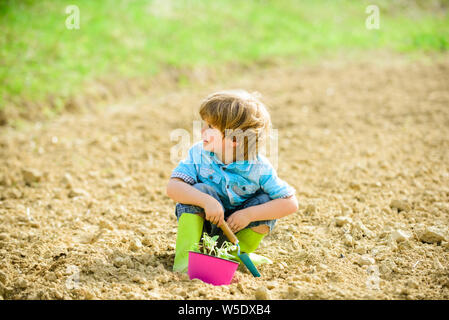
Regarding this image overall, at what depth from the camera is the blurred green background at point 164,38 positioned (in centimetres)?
575

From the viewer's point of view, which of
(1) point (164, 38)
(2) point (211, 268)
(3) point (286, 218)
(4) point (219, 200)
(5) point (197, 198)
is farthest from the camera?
(1) point (164, 38)

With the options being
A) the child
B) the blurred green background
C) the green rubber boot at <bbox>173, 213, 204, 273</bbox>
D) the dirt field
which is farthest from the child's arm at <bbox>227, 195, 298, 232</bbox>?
the blurred green background

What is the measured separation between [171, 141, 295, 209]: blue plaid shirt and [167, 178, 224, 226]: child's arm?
67 mm

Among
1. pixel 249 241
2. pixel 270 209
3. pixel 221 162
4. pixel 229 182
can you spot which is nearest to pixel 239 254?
pixel 249 241

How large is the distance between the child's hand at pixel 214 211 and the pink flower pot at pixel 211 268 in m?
0.19

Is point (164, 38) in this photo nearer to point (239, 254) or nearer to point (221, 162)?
point (221, 162)

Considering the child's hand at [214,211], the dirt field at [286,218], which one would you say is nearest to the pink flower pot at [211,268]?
the dirt field at [286,218]

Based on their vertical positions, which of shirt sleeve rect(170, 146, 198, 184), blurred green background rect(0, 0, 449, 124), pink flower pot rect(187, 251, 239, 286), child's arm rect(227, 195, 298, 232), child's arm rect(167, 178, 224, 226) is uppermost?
blurred green background rect(0, 0, 449, 124)

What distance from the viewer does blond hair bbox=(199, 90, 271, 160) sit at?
219 cm

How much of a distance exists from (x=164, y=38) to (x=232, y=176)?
19.5 feet

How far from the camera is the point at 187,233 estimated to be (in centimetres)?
219

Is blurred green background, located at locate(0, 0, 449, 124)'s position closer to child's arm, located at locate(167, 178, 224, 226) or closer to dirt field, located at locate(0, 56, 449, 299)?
dirt field, located at locate(0, 56, 449, 299)

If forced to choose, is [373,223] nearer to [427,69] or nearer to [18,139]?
[18,139]

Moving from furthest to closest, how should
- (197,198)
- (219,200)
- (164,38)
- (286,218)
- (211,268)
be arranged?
(164,38)
(286,218)
(219,200)
(197,198)
(211,268)
